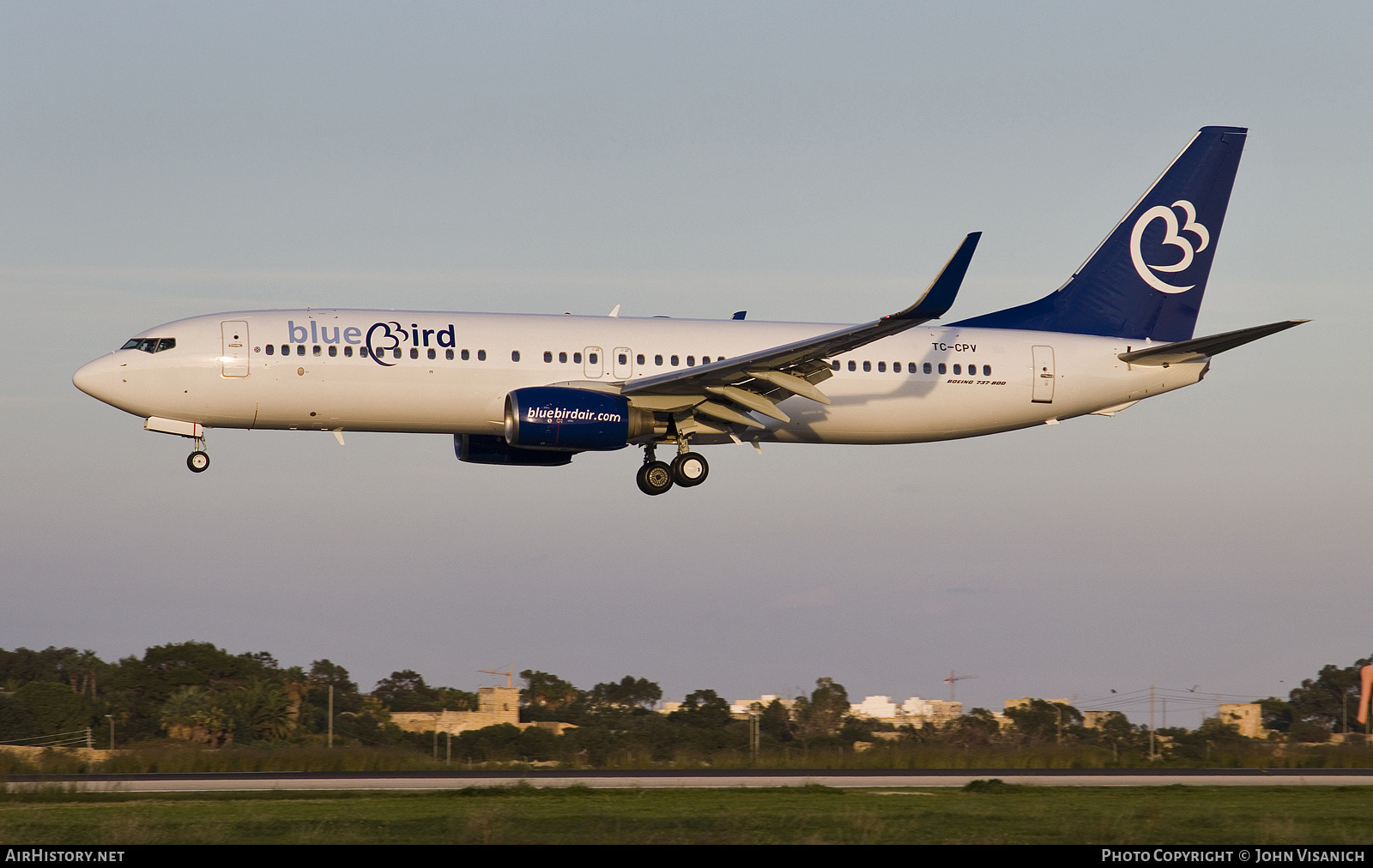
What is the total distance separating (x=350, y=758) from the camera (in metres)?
33.2

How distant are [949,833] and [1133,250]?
25251 millimetres

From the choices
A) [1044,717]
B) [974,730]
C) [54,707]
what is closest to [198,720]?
[54,707]

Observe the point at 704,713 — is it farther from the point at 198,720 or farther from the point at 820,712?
the point at 198,720

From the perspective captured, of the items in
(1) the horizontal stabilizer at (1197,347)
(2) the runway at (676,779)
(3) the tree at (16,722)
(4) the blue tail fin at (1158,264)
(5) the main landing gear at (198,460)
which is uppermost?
(4) the blue tail fin at (1158,264)

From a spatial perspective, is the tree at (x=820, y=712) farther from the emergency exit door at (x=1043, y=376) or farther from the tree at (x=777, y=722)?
the emergency exit door at (x=1043, y=376)

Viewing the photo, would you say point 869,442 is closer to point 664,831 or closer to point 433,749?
point 433,749

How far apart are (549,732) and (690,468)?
9.73 metres

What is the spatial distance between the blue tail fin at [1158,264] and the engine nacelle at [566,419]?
11.6 metres

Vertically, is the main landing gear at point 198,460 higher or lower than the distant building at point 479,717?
higher

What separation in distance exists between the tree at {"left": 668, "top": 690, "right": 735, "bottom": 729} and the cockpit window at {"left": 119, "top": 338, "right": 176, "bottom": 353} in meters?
16.9

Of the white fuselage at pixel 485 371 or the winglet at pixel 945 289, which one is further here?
the white fuselage at pixel 485 371

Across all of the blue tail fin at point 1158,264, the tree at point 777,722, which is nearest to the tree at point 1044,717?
the tree at point 777,722

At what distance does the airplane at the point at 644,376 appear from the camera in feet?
106
